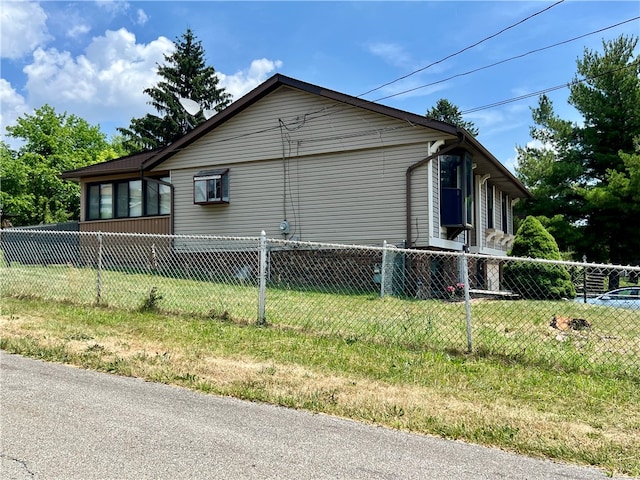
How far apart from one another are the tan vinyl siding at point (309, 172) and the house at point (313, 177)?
0.03 meters

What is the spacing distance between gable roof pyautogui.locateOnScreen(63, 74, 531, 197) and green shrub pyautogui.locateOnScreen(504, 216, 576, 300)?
7.45 ft

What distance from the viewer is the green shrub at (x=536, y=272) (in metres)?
10.5

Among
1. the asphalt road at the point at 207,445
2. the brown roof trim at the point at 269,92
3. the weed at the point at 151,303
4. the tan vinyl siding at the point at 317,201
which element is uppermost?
the brown roof trim at the point at 269,92

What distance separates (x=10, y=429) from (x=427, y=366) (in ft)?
11.3

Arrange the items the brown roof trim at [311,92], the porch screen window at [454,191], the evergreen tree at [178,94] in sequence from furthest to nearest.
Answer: the evergreen tree at [178,94] < the porch screen window at [454,191] < the brown roof trim at [311,92]

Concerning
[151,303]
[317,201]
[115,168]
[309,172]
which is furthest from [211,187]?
[151,303]

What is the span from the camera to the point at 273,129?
560 inches

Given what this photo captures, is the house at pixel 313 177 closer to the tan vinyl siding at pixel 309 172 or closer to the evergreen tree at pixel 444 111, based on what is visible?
the tan vinyl siding at pixel 309 172

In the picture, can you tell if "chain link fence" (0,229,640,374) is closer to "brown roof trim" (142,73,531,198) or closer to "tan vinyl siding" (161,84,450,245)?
"tan vinyl siding" (161,84,450,245)

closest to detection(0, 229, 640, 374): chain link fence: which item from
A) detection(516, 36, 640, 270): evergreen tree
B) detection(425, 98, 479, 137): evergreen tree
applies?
detection(516, 36, 640, 270): evergreen tree

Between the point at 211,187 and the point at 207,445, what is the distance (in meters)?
12.3

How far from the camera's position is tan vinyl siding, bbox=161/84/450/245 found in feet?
41.2

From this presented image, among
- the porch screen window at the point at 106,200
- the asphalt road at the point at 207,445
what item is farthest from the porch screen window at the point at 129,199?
the asphalt road at the point at 207,445

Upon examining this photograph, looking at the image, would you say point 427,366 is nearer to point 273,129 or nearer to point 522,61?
point 522,61
